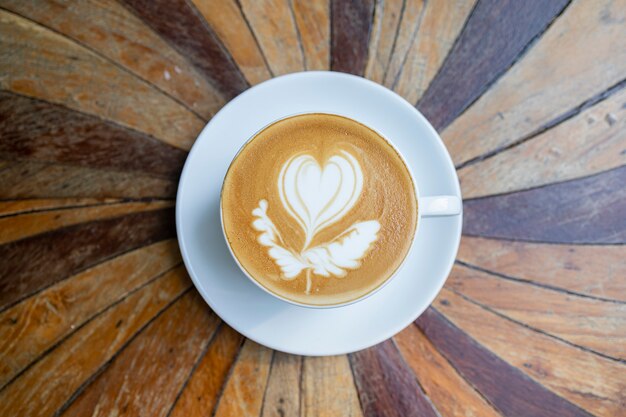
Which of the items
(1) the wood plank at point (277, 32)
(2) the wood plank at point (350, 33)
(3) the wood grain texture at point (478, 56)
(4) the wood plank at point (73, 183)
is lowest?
(4) the wood plank at point (73, 183)

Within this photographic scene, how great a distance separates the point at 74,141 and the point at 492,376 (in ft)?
2.69

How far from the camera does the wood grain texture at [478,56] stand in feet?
2.80

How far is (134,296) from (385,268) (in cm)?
43

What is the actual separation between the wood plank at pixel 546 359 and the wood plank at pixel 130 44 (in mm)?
563

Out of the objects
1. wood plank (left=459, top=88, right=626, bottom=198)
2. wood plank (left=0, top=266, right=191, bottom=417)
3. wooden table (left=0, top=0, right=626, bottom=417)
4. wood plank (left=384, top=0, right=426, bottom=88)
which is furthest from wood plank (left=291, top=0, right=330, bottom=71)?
wood plank (left=0, top=266, right=191, bottom=417)

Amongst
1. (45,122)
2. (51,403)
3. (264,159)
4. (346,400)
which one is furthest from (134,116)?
(346,400)

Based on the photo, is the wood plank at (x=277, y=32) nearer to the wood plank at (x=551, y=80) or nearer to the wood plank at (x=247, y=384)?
the wood plank at (x=551, y=80)

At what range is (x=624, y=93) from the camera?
85 cm

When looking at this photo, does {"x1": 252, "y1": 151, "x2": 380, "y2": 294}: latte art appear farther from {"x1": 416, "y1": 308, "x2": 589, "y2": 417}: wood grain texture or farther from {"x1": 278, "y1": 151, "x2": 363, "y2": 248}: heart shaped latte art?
{"x1": 416, "y1": 308, "x2": 589, "y2": 417}: wood grain texture

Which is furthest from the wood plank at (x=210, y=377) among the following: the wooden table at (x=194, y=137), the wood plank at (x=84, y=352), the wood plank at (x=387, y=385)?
the wood plank at (x=387, y=385)

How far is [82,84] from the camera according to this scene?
81 centimetres

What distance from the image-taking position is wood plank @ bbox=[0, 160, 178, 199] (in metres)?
0.78

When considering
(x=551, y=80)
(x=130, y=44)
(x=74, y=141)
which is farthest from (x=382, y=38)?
(x=74, y=141)

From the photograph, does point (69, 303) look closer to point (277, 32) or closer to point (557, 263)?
point (277, 32)
